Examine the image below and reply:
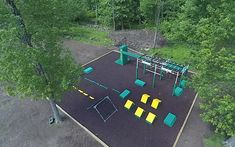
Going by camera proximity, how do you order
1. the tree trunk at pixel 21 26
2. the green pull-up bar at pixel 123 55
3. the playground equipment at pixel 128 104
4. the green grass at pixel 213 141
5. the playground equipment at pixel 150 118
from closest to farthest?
1. the tree trunk at pixel 21 26
2. the green grass at pixel 213 141
3. the playground equipment at pixel 150 118
4. the playground equipment at pixel 128 104
5. the green pull-up bar at pixel 123 55

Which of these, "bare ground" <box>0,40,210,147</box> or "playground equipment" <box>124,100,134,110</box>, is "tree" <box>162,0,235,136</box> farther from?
"playground equipment" <box>124,100,134,110</box>

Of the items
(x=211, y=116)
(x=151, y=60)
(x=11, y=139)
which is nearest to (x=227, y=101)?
(x=211, y=116)

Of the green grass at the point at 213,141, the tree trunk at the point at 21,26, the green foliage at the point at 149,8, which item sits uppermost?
the tree trunk at the point at 21,26

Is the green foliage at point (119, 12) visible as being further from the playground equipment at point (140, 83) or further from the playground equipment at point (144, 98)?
the playground equipment at point (144, 98)

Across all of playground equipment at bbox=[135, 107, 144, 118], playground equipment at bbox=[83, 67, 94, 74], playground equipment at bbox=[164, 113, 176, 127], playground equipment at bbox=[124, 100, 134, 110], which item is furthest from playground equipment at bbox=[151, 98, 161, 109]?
playground equipment at bbox=[83, 67, 94, 74]

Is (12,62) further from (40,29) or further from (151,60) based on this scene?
(151,60)

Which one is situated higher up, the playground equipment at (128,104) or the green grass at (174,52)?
the green grass at (174,52)

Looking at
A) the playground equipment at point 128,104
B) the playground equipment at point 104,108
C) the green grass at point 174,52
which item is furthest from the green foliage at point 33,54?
the green grass at point 174,52
